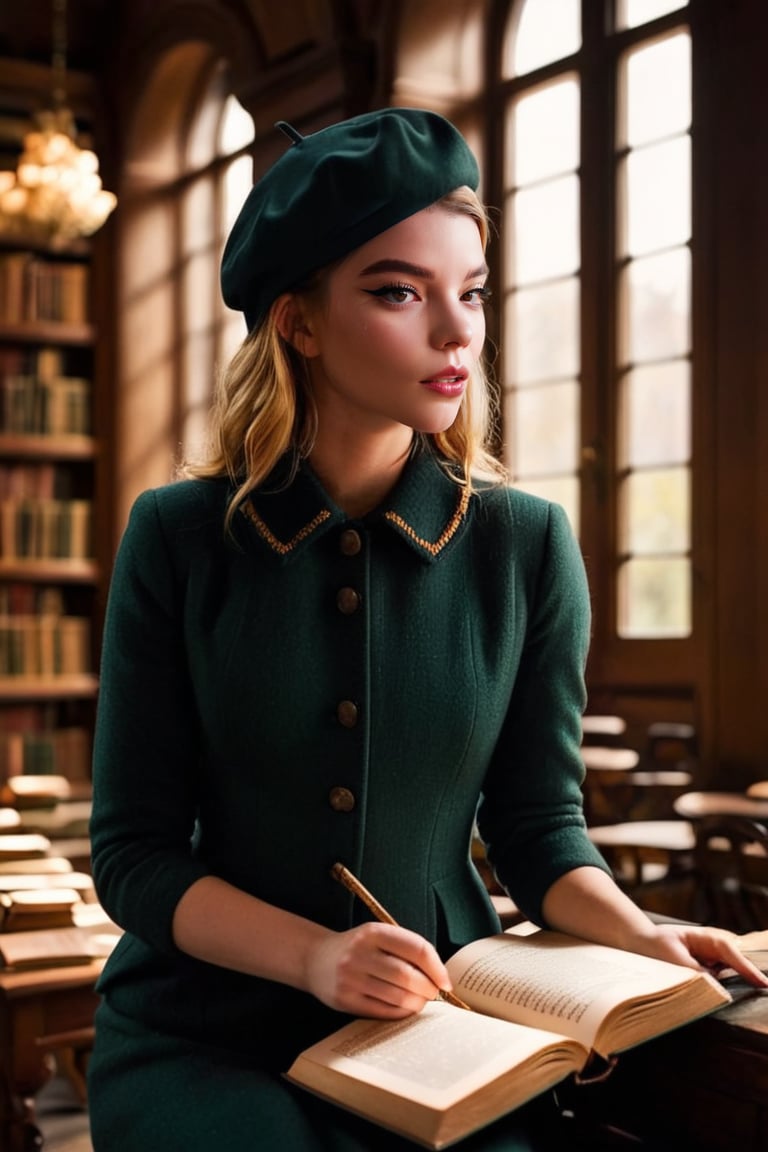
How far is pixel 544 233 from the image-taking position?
6.07m

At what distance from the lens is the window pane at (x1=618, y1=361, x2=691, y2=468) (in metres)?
5.48

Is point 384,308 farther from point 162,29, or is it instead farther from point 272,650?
point 162,29

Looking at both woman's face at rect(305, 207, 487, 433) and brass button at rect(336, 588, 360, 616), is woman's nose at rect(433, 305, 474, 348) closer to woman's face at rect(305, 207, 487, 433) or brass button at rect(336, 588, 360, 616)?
woman's face at rect(305, 207, 487, 433)

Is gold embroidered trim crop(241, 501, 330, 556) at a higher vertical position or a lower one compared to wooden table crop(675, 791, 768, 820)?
higher

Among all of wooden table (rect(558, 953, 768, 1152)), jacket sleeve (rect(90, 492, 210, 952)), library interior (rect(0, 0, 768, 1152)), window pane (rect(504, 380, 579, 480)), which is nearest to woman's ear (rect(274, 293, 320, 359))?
jacket sleeve (rect(90, 492, 210, 952))

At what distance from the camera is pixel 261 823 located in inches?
55.9

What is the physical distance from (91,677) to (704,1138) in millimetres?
6671

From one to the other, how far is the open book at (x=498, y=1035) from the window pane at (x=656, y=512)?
4.22 m

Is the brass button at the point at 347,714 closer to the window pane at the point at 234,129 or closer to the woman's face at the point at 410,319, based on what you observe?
the woman's face at the point at 410,319

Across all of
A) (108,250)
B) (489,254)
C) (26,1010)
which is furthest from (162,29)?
(26,1010)

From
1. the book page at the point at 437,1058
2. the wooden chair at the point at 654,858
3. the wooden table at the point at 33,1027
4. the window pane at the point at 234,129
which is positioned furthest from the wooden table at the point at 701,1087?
the window pane at the point at 234,129

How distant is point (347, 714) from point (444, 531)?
0.23 metres

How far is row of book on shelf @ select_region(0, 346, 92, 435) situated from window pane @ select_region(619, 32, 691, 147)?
3.47 m

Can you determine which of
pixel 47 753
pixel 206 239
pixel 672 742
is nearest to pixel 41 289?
pixel 206 239
